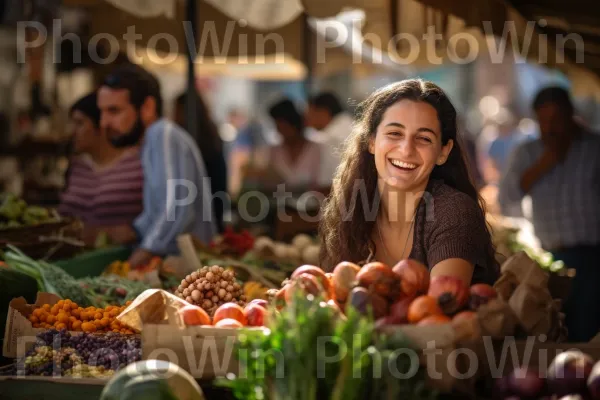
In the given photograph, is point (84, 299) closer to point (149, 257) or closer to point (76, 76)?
point (149, 257)

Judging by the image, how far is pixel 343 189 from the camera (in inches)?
174

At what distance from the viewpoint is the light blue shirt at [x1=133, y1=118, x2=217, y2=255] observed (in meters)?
6.55

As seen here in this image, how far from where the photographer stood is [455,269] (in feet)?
12.5

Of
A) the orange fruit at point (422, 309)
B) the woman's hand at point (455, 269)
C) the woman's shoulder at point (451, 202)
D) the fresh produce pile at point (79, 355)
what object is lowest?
the fresh produce pile at point (79, 355)

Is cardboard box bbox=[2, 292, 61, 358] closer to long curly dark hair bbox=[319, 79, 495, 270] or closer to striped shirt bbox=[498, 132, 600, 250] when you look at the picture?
long curly dark hair bbox=[319, 79, 495, 270]

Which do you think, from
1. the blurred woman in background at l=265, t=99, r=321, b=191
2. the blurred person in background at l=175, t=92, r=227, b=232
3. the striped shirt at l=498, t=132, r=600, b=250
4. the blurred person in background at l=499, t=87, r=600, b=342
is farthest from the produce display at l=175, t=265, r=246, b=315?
the blurred woman in background at l=265, t=99, r=321, b=191

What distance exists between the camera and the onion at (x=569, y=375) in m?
2.80

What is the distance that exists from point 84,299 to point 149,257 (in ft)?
4.97

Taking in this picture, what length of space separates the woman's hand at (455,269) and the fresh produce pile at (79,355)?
1169 millimetres

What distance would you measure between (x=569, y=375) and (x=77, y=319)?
7.42ft

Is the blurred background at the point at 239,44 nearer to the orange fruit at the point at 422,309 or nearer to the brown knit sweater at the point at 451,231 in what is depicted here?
the brown knit sweater at the point at 451,231

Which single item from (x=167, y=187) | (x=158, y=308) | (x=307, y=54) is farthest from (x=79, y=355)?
(x=307, y=54)

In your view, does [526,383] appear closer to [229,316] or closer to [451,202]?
[229,316]

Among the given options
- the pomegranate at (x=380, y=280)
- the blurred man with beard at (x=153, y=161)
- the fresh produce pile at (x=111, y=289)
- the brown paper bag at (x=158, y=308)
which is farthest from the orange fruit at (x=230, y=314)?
the blurred man with beard at (x=153, y=161)
